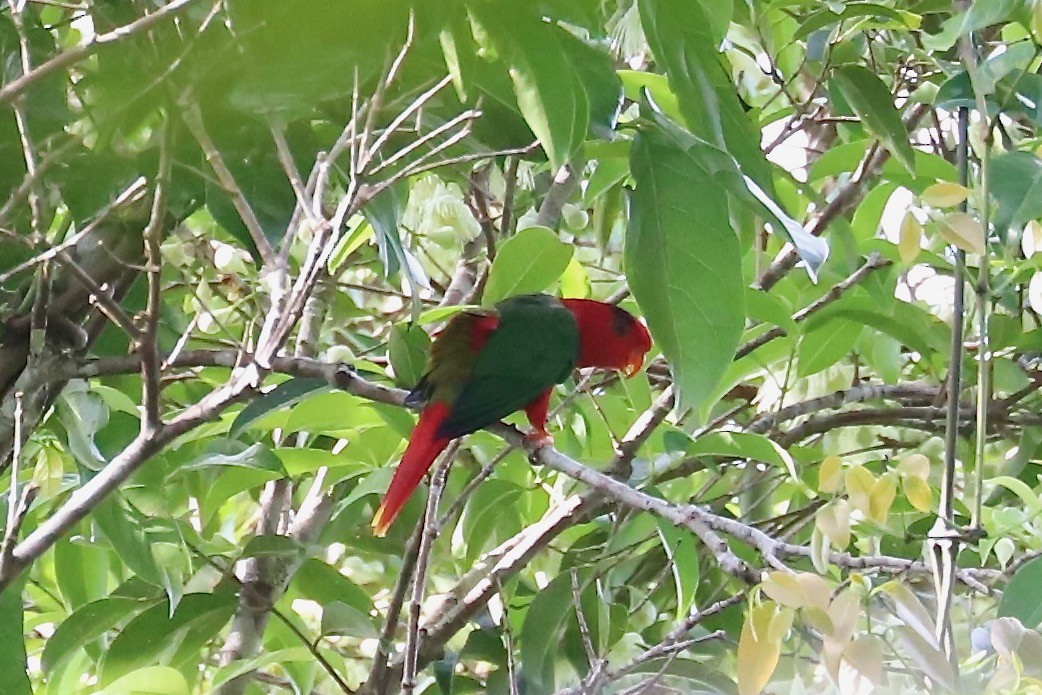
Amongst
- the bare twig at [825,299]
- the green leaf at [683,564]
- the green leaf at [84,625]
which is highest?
the bare twig at [825,299]

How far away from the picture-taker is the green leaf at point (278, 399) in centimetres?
89

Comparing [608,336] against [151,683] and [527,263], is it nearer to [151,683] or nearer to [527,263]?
[527,263]

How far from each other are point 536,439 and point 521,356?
212 mm

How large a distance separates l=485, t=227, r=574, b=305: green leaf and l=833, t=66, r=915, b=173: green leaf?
1.02 ft

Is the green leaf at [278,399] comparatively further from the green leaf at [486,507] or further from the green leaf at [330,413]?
the green leaf at [486,507]

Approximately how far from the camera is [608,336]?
4.73ft

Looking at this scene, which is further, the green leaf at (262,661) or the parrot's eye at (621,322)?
the parrot's eye at (621,322)

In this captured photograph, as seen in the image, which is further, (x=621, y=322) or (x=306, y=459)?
(x=621, y=322)

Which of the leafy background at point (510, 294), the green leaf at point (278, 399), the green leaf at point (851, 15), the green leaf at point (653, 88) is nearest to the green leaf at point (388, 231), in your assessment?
the leafy background at point (510, 294)

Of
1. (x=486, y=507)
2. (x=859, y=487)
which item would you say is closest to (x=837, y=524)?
(x=859, y=487)

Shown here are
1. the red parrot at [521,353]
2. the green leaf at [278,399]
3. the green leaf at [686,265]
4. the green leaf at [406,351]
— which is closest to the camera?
the green leaf at [686,265]

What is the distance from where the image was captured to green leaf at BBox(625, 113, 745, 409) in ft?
2.58

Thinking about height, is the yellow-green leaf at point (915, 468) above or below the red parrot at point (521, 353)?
above

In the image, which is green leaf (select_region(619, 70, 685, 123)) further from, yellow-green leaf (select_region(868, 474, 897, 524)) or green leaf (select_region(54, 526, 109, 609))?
green leaf (select_region(54, 526, 109, 609))
